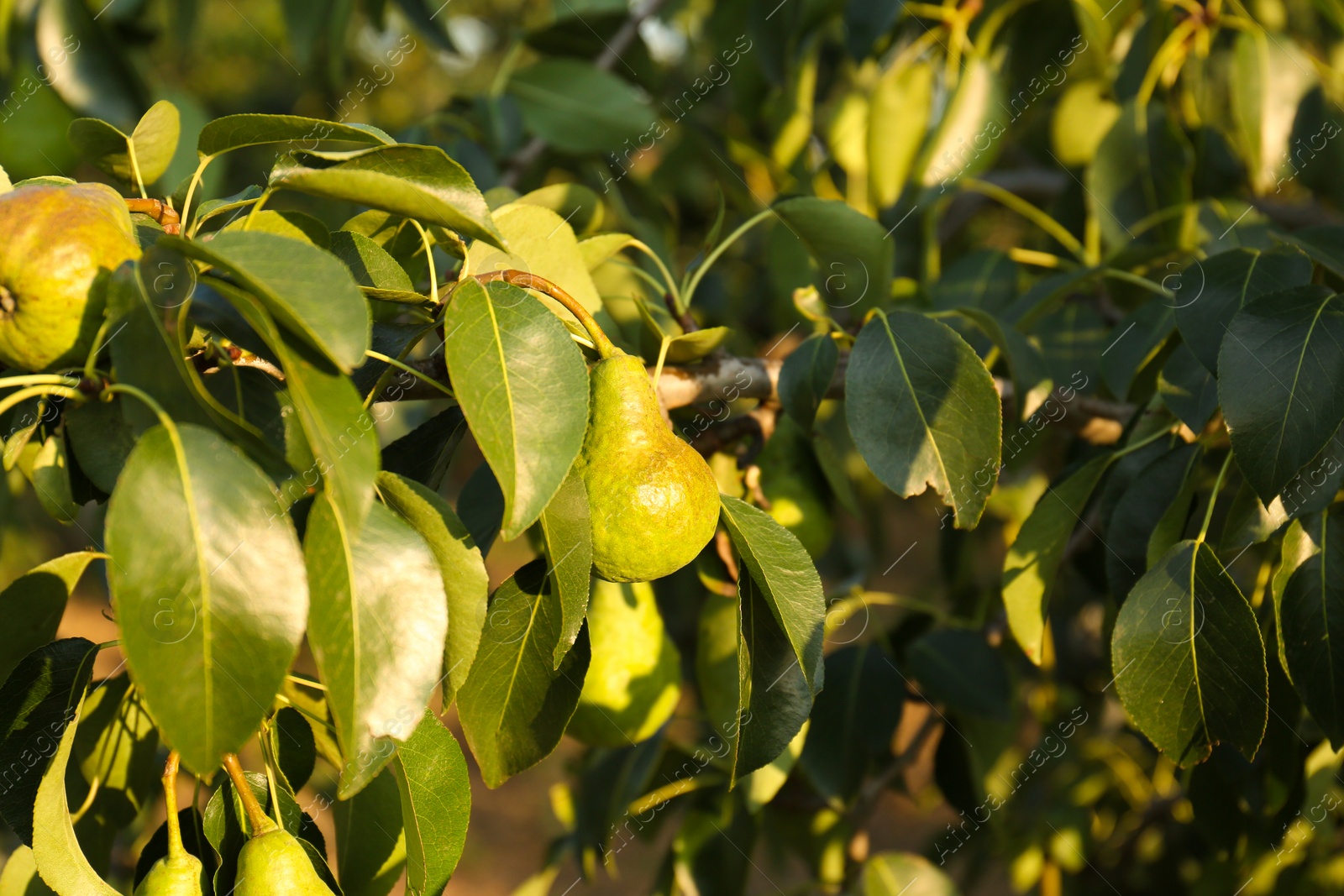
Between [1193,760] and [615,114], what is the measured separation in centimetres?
119

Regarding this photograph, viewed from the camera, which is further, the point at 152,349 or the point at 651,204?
the point at 651,204

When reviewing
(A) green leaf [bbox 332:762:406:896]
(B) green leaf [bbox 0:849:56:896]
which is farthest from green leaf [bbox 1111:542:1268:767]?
(B) green leaf [bbox 0:849:56:896]

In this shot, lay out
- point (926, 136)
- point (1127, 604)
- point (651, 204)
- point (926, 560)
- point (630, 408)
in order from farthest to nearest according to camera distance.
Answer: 1. point (926, 560)
2. point (651, 204)
3. point (926, 136)
4. point (1127, 604)
5. point (630, 408)

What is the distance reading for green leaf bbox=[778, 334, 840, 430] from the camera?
901mm

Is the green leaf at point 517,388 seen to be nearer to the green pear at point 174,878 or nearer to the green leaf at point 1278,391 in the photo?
the green pear at point 174,878

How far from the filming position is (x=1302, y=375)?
746 mm

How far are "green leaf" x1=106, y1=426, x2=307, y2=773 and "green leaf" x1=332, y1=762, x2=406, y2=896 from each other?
31cm

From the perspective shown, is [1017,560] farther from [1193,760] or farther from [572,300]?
[572,300]

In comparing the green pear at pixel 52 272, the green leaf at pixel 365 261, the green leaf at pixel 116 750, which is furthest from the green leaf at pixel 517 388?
the green leaf at pixel 116 750

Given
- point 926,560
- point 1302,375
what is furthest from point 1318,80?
point 926,560

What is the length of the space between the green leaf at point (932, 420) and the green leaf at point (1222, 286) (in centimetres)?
20

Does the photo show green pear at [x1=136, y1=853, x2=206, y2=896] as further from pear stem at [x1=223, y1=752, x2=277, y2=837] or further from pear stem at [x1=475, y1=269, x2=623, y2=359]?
pear stem at [x1=475, y1=269, x2=623, y2=359]

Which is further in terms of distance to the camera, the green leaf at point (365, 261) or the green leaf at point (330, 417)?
the green leaf at point (365, 261)

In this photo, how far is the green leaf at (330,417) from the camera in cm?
49
